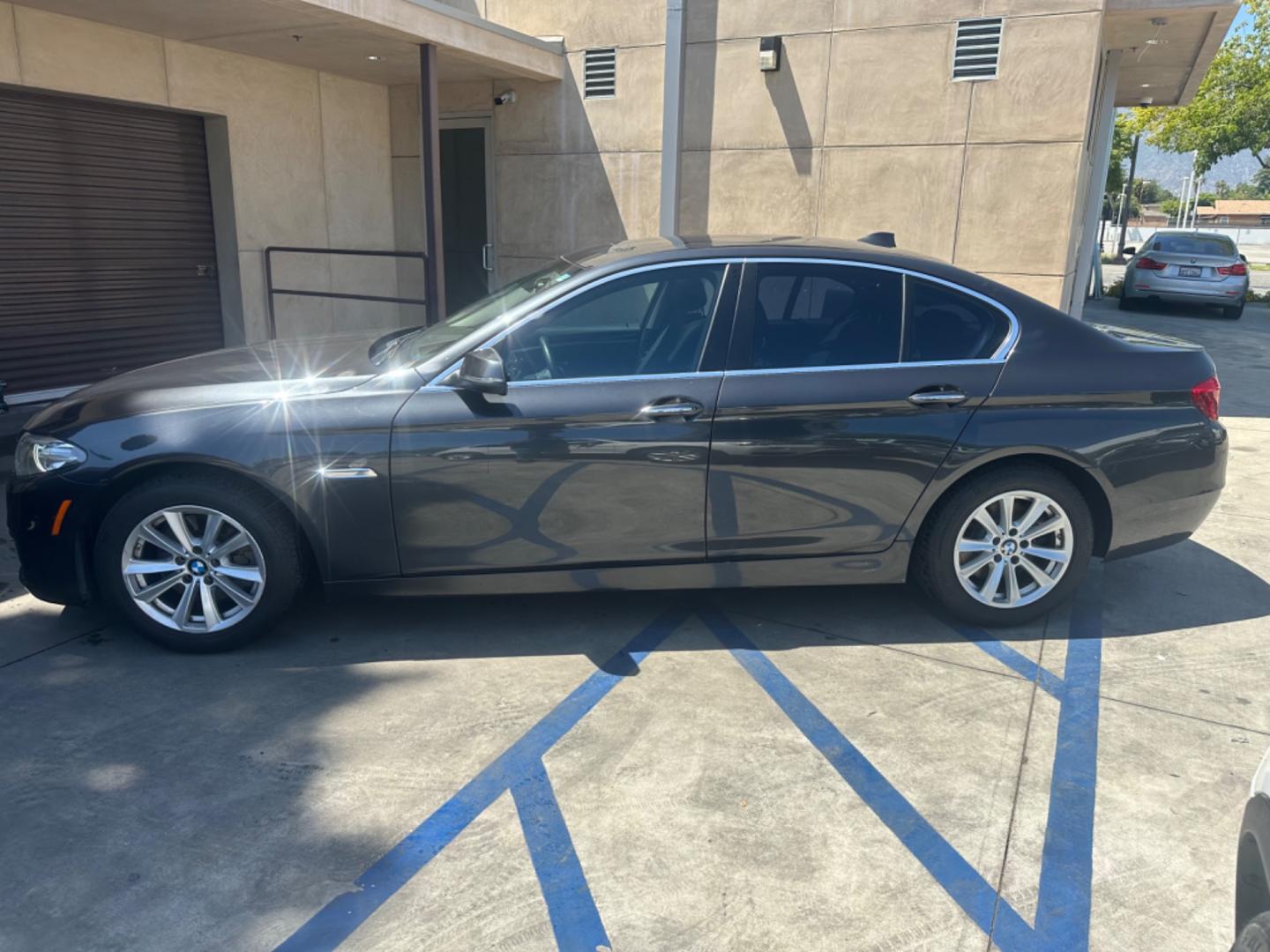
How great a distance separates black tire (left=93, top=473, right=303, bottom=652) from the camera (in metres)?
3.91

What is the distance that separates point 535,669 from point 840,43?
7.81 meters

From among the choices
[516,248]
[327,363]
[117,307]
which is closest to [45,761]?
[327,363]

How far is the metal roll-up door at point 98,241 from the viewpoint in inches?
308

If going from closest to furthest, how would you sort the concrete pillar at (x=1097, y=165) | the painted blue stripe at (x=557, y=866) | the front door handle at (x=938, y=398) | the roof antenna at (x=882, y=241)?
the painted blue stripe at (x=557, y=866)
the front door handle at (x=938, y=398)
the roof antenna at (x=882, y=241)
the concrete pillar at (x=1097, y=165)

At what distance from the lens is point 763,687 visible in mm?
3912

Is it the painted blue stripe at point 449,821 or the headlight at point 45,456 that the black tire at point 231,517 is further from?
the painted blue stripe at point 449,821

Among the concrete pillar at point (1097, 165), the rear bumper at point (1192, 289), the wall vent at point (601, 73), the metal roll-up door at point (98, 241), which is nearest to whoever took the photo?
the metal roll-up door at point (98, 241)

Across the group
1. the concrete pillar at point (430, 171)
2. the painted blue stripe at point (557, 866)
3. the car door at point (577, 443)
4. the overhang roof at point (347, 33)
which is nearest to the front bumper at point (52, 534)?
the car door at point (577, 443)

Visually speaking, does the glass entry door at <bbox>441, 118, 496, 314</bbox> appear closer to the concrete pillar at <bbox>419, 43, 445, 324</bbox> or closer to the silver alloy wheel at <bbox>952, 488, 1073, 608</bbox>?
the concrete pillar at <bbox>419, 43, 445, 324</bbox>

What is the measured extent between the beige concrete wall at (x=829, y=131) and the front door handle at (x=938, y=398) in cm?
560

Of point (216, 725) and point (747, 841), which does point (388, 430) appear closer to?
point (216, 725)

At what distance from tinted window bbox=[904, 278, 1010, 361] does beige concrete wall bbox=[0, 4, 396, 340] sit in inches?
280

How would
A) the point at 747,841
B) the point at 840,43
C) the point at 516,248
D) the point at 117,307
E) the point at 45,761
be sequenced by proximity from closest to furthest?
the point at 747,841 → the point at 45,761 → the point at 117,307 → the point at 840,43 → the point at 516,248

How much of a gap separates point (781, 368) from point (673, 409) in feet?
1.70
